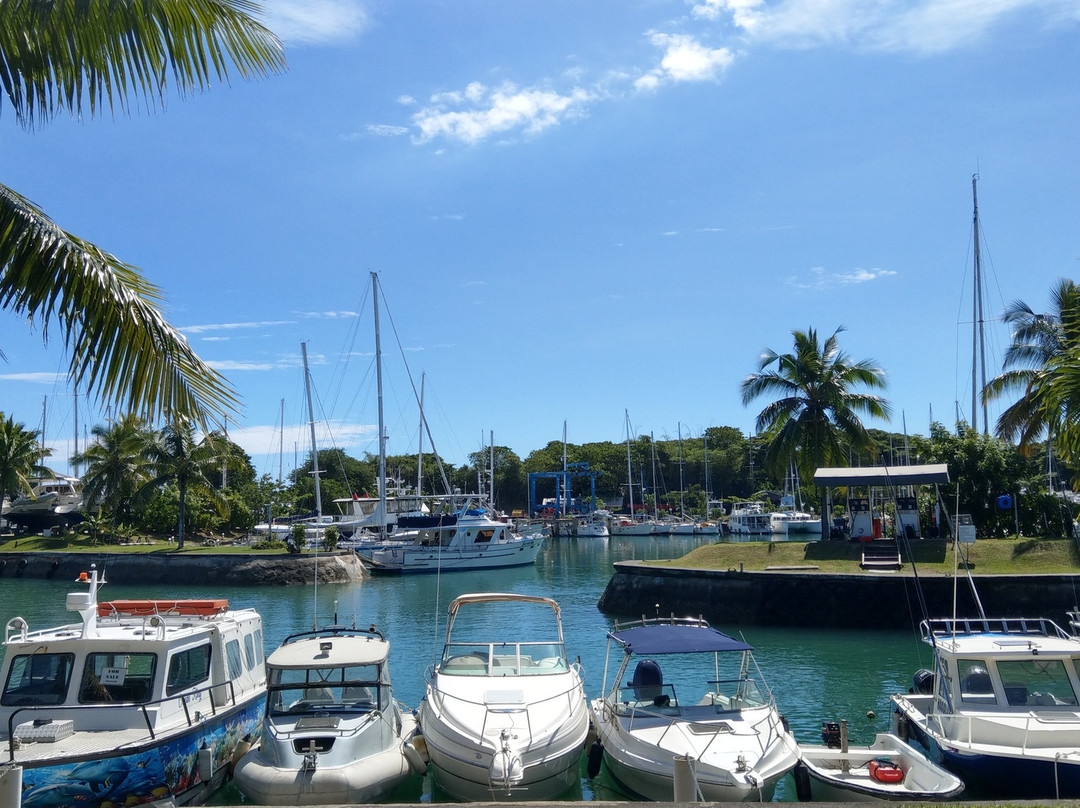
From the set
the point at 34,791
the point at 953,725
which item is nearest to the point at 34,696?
the point at 34,791

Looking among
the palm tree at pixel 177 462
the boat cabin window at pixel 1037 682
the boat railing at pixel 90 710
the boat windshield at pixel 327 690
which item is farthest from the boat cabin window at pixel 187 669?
the palm tree at pixel 177 462

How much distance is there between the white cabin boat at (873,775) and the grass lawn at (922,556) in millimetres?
16151

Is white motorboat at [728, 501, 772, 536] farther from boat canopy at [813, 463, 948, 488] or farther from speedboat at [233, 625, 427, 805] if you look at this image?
speedboat at [233, 625, 427, 805]

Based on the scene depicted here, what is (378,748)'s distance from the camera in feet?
42.8

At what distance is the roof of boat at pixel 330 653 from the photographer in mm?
13766

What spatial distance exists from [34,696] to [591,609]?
2702cm

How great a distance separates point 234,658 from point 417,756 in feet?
13.3

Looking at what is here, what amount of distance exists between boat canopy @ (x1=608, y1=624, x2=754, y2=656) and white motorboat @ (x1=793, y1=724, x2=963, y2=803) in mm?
2110

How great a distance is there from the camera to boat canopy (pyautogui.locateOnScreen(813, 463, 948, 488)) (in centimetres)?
3170

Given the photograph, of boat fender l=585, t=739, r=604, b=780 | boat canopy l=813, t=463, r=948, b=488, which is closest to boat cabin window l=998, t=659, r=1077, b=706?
boat fender l=585, t=739, r=604, b=780

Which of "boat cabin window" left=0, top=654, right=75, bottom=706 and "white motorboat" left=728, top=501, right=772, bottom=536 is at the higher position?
"boat cabin window" left=0, top=654, right=75, bottom=706

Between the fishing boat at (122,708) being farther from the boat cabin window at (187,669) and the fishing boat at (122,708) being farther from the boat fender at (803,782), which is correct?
the boat fender at (803,782)

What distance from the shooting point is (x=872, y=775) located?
40.1ft

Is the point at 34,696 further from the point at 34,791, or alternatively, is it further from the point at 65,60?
the point at 65,60
